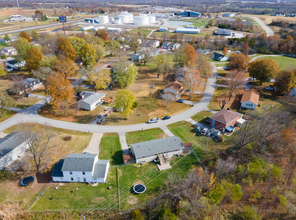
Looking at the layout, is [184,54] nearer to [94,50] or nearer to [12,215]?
[94,50]

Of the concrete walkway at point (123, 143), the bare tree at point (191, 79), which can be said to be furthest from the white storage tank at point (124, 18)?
the concrete walkway at point (123, 143)

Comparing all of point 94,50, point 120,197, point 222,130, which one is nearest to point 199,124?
point 222,130

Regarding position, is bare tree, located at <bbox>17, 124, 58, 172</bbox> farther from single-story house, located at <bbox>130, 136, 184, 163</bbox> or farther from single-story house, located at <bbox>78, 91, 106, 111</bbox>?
single-story house, located at <bbox>78, 91, 106, 111</bbox>

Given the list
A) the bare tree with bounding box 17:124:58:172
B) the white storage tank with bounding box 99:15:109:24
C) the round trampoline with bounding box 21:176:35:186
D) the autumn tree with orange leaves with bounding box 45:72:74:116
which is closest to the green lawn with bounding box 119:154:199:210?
the bare tree with bounding box 17:124:58:172

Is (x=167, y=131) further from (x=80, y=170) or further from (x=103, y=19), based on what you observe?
→ (x=103, y=19)

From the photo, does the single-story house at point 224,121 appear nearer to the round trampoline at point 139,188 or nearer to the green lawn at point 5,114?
the round trampoline at point 139,188

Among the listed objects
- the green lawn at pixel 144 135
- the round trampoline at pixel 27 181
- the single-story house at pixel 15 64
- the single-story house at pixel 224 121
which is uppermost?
the single-story house at pixel 15 64
